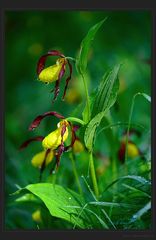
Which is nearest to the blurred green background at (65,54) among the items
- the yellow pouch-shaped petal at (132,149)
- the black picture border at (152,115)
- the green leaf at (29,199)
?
the yellow pouch-shaped petal at (132,149)

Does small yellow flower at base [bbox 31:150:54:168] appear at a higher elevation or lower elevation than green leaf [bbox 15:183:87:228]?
higher

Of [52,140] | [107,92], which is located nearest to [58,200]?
[52,140]

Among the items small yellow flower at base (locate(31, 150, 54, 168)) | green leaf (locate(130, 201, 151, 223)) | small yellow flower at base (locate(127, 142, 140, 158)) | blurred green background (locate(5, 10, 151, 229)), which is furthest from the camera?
blurred green background (locate(5, 10, 151, 229))

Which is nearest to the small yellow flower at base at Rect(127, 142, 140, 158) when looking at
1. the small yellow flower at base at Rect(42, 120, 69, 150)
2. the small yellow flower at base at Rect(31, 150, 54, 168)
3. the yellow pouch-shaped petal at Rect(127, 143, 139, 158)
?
the yellow pouch-shaped petal at Rect(127, 143, 139, 158)

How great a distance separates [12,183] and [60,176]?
0.61 feet

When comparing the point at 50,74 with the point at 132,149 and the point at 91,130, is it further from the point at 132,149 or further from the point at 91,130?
the point at 132,149

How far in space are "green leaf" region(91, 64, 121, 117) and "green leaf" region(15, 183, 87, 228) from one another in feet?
0.63

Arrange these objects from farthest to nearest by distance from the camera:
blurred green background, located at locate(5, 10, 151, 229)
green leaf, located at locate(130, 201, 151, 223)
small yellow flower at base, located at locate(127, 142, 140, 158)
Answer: blurred green background, located at locate(5, 10, 151, 229), small yellow flower at base, located at locate(127, 142, 140, 158), green leaf, located at locate(130, 201, 151, 223)

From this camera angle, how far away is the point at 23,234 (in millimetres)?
1177

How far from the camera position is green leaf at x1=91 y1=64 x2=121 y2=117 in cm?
113

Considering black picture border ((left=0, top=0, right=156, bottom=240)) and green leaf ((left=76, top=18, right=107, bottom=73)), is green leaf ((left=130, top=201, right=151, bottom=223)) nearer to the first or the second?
black picture border ((left=0, top=0, right=156, bottom=240))

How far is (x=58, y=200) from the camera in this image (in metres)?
1.18

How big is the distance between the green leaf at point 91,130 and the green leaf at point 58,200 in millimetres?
126

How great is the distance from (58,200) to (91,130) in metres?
0.17
